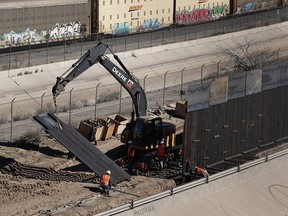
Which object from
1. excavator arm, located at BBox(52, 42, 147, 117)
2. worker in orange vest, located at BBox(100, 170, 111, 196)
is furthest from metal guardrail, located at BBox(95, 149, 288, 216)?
excavator arm, located at BBox(52, 42, 147, 117)

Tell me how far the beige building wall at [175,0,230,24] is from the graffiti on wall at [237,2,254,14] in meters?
1.30

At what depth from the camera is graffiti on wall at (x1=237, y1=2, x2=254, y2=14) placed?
264 ft

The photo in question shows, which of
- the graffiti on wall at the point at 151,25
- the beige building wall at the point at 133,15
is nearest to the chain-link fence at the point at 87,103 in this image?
the beige building wall at the point at 133,15

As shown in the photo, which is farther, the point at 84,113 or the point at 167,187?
the point at 84,113

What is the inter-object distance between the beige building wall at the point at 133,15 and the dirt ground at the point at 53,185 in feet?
83.8

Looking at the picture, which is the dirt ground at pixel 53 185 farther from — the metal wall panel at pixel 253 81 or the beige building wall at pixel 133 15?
the beige building wall at pixel 133 15

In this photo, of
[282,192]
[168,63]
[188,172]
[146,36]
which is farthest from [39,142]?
[146,36]

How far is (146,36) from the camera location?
65.8 metres

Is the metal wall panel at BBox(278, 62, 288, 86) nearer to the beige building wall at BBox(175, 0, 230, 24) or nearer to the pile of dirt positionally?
the pile of dirt

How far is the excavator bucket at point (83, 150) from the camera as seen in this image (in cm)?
3541

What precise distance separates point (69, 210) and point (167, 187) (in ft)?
16.7

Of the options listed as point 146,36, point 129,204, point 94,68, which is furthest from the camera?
point 146,36

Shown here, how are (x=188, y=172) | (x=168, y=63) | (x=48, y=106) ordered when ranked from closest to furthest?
(x=188, y=172) < (x=48, y=106) < (x=168, y=63)

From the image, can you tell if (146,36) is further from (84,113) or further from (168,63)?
(84,113)
